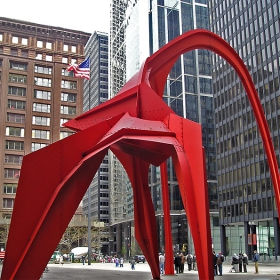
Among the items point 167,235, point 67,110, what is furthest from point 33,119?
point 167,235

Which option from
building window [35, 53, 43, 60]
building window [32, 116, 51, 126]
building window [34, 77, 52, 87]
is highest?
building window [35, 53, 43, 60]

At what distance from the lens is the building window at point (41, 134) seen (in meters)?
70.4

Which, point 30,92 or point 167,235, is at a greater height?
point 30,92

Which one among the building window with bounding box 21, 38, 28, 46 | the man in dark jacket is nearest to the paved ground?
the man in dark jacket

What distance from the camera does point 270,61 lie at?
68.4 m

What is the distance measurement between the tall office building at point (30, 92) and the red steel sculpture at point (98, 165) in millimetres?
54518

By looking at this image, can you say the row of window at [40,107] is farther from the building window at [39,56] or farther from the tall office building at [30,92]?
the building window at [39,56]

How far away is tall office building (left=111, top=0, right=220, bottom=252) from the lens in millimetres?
90938

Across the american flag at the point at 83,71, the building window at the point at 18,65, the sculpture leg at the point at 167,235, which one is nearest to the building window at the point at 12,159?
the building window at the point at 18,65

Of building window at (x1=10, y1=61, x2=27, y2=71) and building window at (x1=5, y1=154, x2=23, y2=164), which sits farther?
building window at (x1=10, y1=61, x2=27, y2=71)

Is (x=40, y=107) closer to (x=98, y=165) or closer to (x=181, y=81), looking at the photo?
(x=181, y=81)

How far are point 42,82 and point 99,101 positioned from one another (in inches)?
2842

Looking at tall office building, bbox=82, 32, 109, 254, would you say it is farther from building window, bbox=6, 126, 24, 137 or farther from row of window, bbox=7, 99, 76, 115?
building window, bbox=6, 126, 24, 137

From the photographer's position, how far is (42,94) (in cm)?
7206
